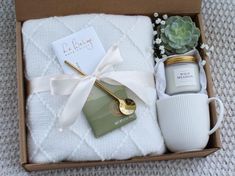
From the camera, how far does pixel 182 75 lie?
0.83 metres

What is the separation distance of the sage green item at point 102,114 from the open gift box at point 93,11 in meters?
0.07

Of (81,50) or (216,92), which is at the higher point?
(81,50)

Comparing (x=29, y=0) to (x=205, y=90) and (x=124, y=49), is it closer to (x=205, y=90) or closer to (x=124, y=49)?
(x=124, y=49)

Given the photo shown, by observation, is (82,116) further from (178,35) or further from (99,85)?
(178,35)

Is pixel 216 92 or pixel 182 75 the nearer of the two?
pixel 182 75

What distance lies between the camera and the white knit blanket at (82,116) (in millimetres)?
808

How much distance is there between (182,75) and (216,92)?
15 centimetres

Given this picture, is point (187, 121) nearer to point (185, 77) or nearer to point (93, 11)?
point (185, 77)

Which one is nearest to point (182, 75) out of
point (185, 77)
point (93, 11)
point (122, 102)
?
point (185, 77)

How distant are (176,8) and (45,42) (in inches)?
11.2

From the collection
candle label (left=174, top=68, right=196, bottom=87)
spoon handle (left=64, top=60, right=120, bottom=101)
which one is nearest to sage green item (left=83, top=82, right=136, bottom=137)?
spoon handle (left=64, top=60, right=120, bottom=101)

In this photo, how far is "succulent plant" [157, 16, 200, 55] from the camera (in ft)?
2.93

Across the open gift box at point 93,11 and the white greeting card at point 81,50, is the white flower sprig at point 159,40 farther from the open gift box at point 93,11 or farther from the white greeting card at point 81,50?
the white greeting card at point 81,50

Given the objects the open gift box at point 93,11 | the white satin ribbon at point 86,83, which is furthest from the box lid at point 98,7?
the white satin ribbon at point 86,83
